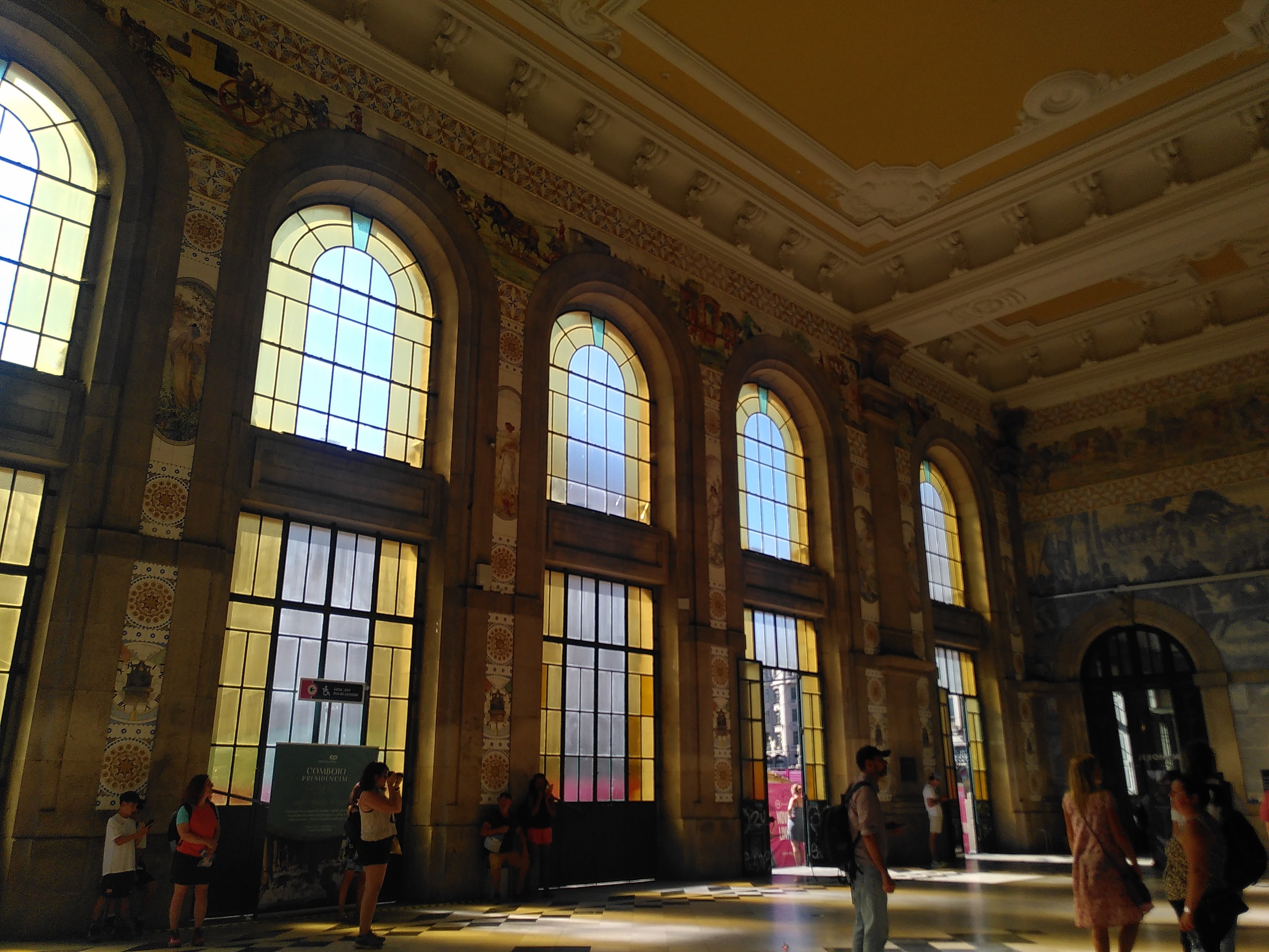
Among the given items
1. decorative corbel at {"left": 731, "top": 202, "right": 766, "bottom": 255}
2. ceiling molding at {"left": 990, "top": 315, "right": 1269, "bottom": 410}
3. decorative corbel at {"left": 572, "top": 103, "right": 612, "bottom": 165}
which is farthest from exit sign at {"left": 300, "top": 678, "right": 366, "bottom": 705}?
ceiling molding at {"left": 990, "top": 315, "right": 1269, "bottom": 410}

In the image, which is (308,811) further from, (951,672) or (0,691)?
(951,672)

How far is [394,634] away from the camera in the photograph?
11.1 m

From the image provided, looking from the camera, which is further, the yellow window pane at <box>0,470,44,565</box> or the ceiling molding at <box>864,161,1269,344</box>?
the ceiling molding at <box>864,161,1269,344</box>

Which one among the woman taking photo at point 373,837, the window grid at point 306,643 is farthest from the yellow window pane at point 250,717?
the woman taking photo at point 373,837

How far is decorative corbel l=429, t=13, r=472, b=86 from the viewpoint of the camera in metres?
12.0

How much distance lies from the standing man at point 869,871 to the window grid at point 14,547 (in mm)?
7087

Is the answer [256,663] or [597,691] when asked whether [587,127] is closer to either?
[597,691]

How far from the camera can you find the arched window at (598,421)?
44.7 feet

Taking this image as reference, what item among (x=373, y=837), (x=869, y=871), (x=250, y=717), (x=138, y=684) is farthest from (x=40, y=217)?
(x=869, y=871)

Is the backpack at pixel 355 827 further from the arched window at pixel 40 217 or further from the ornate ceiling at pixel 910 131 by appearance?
the ornate ceiling at pixel 910 131

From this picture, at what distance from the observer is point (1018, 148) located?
14953 millimetres

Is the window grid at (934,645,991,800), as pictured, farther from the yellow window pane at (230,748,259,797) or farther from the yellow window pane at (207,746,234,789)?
the yellow window pane at (207,746,234,789)

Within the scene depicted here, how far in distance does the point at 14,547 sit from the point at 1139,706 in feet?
65.4

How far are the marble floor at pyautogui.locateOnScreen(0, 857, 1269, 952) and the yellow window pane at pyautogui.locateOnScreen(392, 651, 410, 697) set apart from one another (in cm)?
222
